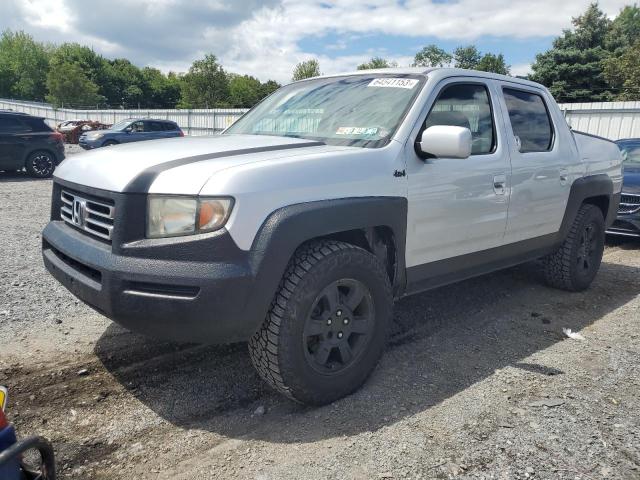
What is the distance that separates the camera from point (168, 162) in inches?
103

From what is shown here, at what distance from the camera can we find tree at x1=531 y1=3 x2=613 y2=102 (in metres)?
31.9

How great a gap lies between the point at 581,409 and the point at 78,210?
3.01m

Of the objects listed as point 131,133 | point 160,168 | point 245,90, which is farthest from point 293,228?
point 245,90

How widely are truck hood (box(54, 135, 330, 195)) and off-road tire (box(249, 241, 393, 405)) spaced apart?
586 millimetres

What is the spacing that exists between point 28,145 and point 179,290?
42.9 ft

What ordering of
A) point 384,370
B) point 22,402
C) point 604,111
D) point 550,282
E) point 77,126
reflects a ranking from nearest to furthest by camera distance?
point 22,402, point 384,370, point 550,282, point 604,111, point 77,126

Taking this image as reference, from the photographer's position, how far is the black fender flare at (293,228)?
8.04 ft

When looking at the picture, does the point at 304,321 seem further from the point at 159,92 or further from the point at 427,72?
the point at 159,92

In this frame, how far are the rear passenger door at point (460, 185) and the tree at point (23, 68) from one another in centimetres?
8494

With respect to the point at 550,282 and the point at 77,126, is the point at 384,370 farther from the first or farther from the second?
the point at 77,126

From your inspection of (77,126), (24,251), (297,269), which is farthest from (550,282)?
(77,126)

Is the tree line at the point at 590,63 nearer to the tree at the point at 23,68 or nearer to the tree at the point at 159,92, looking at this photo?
the tree at the point at 159,92

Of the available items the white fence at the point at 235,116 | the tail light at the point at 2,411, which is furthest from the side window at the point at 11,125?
the tail light at the point at 2,411

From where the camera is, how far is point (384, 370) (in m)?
3.37
